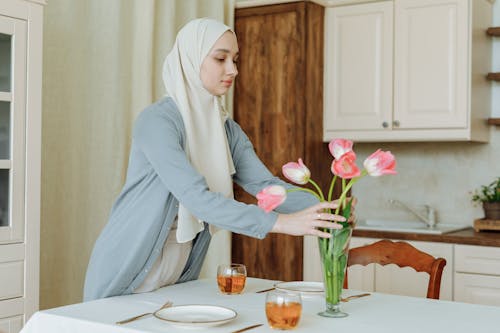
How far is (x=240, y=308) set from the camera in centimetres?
182

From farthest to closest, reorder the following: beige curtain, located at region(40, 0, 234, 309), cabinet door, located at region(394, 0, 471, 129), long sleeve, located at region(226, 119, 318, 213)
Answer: cabinet door, located at region(394, 0, 471, 129) < beige curtain, located at region(40, 0, 234, 309) < long sleeve, located at region(226, 119, 318, 213)

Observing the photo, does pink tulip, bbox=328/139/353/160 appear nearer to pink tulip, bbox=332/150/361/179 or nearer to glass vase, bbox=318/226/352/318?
pink tulip, bbox=332/150/361/179

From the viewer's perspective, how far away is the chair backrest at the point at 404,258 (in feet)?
7.23

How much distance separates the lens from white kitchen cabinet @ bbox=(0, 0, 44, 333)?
8.13 feet

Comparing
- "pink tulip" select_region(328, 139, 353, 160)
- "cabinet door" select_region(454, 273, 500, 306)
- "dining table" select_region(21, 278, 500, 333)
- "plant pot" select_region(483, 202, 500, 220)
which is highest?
"pink tulip" select_region(328, 139, 353, 160)

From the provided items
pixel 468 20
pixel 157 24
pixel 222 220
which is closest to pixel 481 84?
pixel 468 20

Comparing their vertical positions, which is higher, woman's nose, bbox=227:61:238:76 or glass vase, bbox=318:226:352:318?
woman's nose, bbox=227:61:238:76

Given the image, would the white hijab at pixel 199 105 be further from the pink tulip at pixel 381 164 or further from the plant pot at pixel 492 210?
the plant pot at pixel 492 210

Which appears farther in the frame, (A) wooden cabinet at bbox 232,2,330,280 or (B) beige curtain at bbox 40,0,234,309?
(A) wooden cabinet at bbox 232,2,330,280

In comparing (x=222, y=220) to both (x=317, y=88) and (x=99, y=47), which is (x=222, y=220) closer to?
(x=99, y=47)

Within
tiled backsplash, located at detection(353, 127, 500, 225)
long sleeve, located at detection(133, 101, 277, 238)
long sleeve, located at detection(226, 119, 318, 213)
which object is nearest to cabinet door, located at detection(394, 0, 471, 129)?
tiled backsplash, located at detection(353, 127, 500, 225)

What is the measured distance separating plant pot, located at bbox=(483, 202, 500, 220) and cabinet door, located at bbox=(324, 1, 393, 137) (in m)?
0.69

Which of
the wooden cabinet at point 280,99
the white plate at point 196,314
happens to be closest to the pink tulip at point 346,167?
the white plate at point 196,314

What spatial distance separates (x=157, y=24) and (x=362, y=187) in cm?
159
